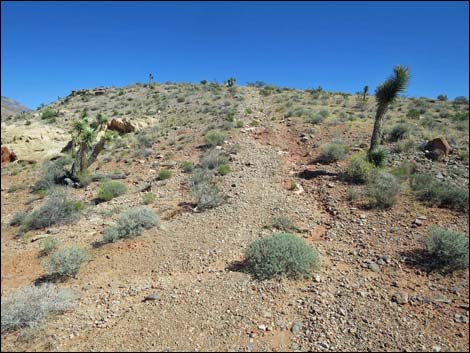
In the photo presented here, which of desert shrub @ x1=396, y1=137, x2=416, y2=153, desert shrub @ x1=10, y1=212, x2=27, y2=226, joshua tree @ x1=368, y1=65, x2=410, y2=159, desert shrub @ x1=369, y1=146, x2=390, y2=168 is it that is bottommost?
desert shrub @ x1=10, y1=212, x2=27, y2=226

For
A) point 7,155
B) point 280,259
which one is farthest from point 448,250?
point 7,155

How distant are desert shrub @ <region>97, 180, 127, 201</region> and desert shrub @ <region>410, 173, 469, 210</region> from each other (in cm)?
1095

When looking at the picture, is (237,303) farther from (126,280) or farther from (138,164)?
(138,164)

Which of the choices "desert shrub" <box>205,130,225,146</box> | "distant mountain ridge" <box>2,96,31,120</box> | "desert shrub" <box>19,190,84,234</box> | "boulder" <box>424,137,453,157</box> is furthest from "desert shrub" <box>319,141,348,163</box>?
"distant mountain ridge" <box>2,96,31,120</box>

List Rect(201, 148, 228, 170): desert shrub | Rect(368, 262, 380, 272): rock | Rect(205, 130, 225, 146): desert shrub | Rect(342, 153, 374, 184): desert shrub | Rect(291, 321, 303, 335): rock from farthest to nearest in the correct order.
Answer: Rect(205, 130, 225, 146): desert shrub → Rect(201, 148, 228, 170): desert shrub → Rect(342, 153, 374, 184): desert shrub → Rect(368, 262, 380, 272): rock → Rect(291, 321, 303, 335): rock

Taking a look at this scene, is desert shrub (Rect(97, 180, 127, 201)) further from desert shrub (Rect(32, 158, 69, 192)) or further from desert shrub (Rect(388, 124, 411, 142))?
desert shrub (Rect(388, 124, 411, 142))

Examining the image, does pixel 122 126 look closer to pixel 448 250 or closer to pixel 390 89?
pixel 390 89

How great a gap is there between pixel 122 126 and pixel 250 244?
1874 cm

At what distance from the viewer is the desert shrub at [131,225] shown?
8.30 m

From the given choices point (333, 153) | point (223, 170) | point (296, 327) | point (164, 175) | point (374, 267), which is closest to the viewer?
point (296, 327)

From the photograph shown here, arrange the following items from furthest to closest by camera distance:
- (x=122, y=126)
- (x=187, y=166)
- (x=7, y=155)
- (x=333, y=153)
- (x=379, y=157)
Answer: (x=122, y=126)
(x=7, y=155)
(x=187, y=166)
(x=333, y=153)
(x=379, y=157)

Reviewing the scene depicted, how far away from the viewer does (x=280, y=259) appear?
6.36 m

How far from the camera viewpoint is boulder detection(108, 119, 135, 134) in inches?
891

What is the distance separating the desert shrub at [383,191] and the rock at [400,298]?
3844 mm
